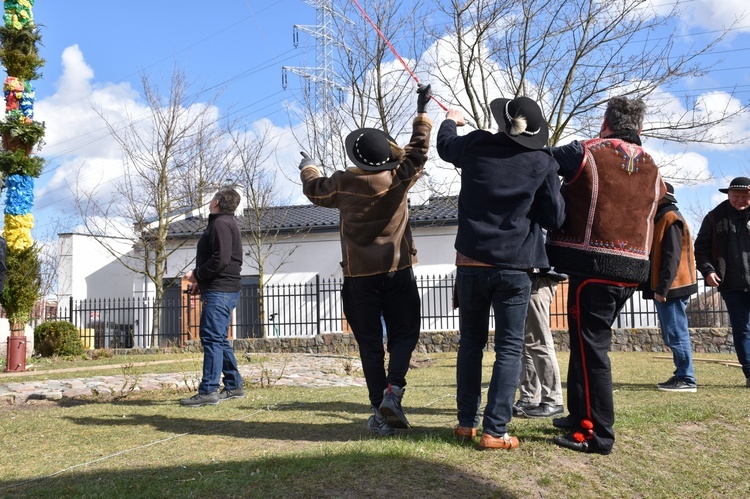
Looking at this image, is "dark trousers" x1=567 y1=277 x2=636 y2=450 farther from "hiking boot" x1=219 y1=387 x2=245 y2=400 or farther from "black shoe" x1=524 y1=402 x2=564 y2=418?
"hiking boot" x1=219 y1=387 x2=245 y2=400

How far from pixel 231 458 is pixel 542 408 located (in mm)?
2361

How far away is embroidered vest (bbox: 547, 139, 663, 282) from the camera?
417cm

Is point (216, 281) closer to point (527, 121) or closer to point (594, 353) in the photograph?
point (527, 121)

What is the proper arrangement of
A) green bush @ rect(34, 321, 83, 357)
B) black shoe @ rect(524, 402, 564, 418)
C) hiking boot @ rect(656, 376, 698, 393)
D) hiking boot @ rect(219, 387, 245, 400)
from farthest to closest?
1. green bush @ rect(34, 321, 83, 357)
2. hiking boot @ rect(219, 387, 245, 400)
3. hiking boot @ rect(656, 376, 698, 393)
4. black shoe @ rect(524, 402, 564, 418)

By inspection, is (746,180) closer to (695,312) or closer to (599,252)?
(599,252)

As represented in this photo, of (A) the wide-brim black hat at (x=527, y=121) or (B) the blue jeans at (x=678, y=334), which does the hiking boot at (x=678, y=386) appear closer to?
(B) the blue jeans at (x=678, y=334)

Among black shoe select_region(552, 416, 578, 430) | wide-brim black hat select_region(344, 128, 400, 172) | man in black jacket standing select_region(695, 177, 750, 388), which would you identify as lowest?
black shoe select_region(552, 416, 578, 430)

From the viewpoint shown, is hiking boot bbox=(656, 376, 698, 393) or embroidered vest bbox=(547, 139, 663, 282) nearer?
embroidered vest bbox=(547, 139, 663, 282)

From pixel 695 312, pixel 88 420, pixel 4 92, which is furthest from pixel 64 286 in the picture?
pixel 88 420

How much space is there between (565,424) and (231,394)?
3.64 m

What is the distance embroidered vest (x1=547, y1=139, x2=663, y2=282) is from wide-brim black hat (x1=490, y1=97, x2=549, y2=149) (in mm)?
311

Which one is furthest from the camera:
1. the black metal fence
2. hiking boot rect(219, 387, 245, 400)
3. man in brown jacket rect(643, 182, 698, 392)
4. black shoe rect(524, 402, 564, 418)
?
the black metal fence

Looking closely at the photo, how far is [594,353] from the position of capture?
418 centimetres

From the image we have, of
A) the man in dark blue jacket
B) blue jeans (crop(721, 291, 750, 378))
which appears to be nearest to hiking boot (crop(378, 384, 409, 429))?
the man in dark blue jacket
